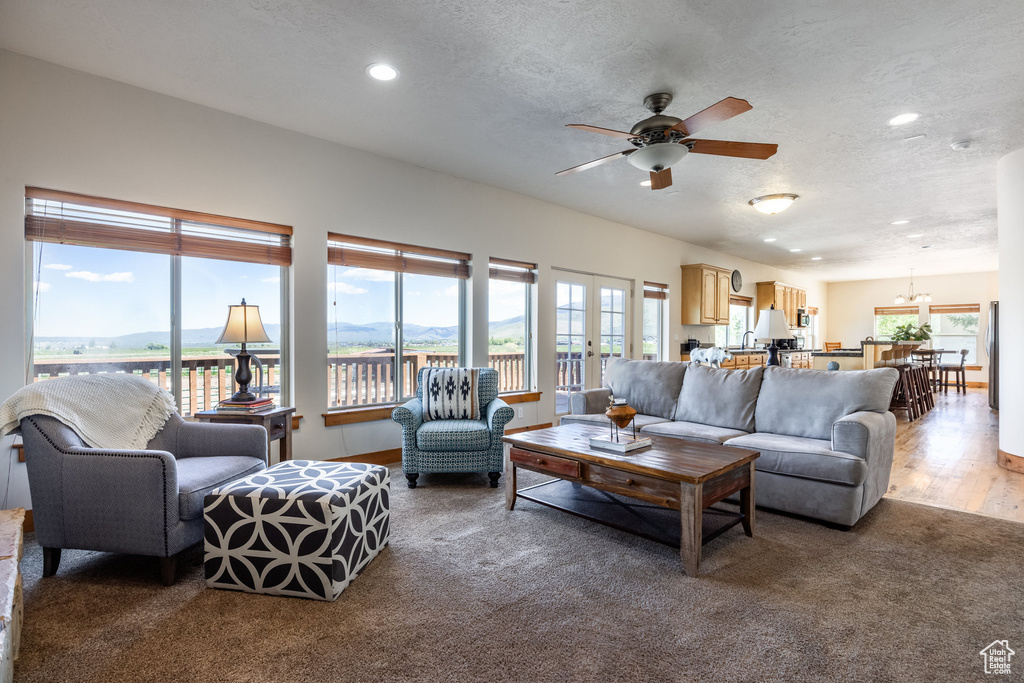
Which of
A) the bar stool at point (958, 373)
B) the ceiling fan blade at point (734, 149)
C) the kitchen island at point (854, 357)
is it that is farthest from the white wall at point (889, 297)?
the ceiling fan blade at point (734, 149)

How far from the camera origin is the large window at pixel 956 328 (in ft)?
35.9

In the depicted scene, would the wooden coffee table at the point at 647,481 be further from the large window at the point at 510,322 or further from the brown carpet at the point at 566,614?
the large window at the point at 510,322

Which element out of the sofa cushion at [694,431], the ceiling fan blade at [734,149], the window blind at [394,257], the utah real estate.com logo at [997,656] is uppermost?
the ceiling fan blade at [734,149]

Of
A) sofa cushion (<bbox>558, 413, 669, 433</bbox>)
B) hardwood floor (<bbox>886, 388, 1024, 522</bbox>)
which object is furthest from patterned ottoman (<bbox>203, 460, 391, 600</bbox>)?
hardwood floor (<bbox>886, 388, 1024, 522</bbox>)

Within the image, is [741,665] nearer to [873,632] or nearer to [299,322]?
[873,632]

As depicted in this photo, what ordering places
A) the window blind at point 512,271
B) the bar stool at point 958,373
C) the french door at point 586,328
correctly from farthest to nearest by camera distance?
1. the bar stool at point 958,373
2. the french door at point 586,328
3. the window blind at point 512,271

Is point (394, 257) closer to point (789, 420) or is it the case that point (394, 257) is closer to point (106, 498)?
point (106, 498)

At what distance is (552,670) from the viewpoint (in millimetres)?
1603

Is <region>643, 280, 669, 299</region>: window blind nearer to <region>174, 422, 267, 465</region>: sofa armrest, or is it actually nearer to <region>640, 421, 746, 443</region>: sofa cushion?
<region>640, 421, 746, 443</region>: sofa cushion

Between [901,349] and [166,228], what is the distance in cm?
875

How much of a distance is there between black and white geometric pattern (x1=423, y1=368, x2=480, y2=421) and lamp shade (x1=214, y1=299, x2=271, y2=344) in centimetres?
126

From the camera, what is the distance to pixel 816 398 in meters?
3.28

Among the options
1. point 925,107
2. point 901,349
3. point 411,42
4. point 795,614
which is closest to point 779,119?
point 925,107

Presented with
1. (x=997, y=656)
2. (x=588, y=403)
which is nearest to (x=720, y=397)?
(x=588, y=403)
